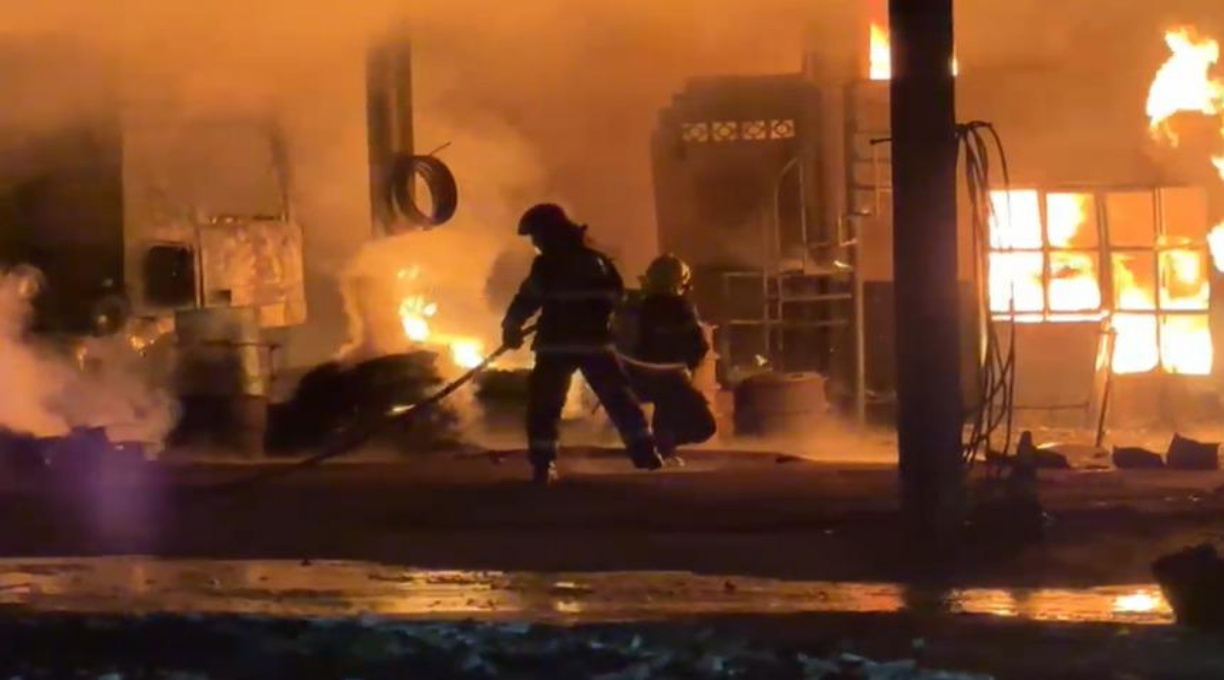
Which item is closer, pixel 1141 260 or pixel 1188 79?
pixel 1188 79

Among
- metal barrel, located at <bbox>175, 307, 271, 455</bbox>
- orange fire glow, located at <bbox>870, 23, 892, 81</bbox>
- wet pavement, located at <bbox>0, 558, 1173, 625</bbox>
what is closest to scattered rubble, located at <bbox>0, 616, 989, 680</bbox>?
wet pavement, located at <bbox>0, 558, 1173, 625</bbox>

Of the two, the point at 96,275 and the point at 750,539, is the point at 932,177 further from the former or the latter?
the point at 96,275

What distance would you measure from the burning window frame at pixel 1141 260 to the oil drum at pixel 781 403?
1.55 m

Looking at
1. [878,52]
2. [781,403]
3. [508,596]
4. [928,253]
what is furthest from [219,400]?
[928,253]

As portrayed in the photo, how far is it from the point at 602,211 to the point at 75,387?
178 inches

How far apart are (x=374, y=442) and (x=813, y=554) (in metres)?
5.54

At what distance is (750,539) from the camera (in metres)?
9.43

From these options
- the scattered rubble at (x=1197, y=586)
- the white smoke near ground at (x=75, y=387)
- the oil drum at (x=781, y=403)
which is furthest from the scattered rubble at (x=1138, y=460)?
the white smoke near ground at (x=75, y=387)

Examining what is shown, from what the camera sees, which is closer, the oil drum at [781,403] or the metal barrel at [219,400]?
the metal barrel at [219,400]

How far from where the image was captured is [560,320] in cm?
1143

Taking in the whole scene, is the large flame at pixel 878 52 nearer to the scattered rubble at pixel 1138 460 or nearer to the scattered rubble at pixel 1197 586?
the scattered rubble at pixel 1138 460

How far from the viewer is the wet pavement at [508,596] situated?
7.82 metres

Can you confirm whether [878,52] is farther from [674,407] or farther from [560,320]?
[560,320]

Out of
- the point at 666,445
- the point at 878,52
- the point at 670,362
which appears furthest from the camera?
the point at 878,52
